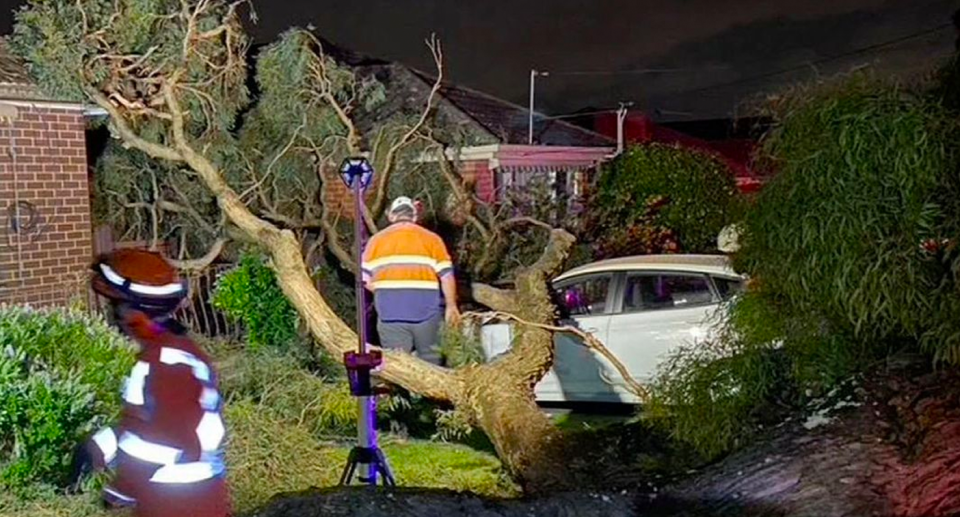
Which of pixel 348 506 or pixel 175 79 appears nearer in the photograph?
pixel 348 506

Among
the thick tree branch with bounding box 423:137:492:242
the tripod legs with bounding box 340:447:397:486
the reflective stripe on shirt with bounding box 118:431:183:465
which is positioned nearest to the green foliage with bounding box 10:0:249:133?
the thick tree branch with bounding box 423:137:492:242

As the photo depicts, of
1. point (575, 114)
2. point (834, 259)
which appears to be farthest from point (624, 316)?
Answer: point (575, 114)

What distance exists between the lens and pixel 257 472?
21.9ft

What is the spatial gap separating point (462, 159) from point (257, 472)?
975cm

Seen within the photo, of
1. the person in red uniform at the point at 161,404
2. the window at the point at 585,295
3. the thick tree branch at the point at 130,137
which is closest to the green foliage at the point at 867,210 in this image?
the person in red uniform at the point at 161,404

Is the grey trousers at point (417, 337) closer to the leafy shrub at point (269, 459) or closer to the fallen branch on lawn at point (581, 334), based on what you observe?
the fallen branch on lawn at point (581, 334)

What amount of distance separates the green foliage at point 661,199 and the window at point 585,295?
4.95m

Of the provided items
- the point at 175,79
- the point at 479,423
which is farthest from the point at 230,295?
the point at 479,423

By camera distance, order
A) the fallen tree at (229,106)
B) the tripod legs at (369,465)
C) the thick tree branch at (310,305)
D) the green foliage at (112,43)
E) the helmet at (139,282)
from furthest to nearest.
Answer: the green foliage at (112,43), the fallen tree at (229,106), the thick tree branch at (310,305), the tripod legs at (369,465), the helmet at (139,282)

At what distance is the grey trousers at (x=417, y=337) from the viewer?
328 inches

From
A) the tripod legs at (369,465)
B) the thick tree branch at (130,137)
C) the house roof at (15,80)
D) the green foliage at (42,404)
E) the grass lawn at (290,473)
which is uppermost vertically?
the house roof at (15,80)

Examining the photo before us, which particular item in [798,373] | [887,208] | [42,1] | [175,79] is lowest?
[798,373]

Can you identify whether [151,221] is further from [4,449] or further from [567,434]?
[567,434]

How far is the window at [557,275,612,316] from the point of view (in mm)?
9899
